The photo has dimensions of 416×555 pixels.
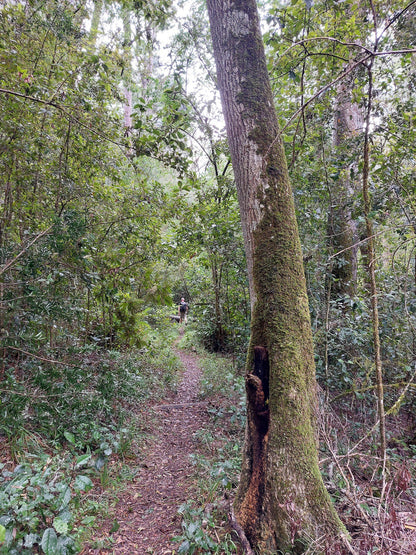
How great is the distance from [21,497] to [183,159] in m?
3.77

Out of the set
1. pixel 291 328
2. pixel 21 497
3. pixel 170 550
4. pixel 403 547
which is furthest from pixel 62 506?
pixel 403 547

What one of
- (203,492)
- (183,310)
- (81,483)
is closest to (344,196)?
(203,492)

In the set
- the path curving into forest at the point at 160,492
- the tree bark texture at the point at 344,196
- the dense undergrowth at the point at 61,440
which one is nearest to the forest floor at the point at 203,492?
the path curving into forest at the point at 160,492

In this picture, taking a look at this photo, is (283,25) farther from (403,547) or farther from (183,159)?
(403,547)

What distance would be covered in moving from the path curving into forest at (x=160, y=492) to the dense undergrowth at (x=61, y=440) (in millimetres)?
222

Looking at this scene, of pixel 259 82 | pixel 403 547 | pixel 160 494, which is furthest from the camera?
pixel 160 494

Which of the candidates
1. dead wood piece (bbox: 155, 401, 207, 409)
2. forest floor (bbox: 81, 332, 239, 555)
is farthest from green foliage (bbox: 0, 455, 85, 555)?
dead wood piece (bbox: 155, 401, 207, 409)

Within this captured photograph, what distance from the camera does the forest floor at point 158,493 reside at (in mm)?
2299

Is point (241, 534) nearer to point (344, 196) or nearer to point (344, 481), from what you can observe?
point (344, 481)

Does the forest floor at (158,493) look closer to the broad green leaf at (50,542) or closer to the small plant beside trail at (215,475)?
the small plant beside trail at (215,475)

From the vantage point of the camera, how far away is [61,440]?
3.18m

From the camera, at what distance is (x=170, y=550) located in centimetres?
224

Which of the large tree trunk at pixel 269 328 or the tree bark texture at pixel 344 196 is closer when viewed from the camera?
the large tree trunk at pixel 269 328

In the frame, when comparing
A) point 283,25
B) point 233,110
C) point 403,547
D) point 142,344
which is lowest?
point 403,547
